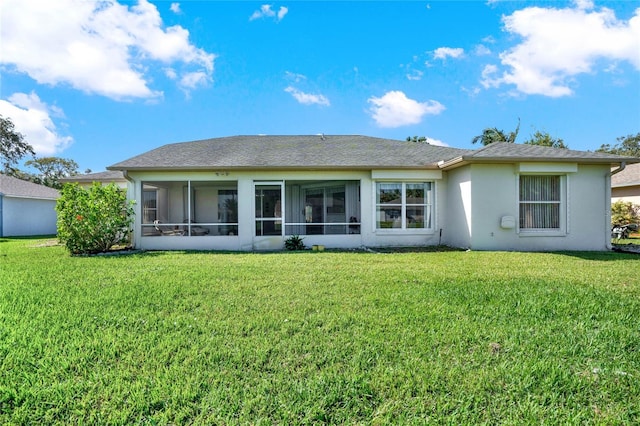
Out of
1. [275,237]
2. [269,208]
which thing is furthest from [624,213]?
[269,208]

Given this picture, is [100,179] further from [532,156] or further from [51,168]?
[51,168]

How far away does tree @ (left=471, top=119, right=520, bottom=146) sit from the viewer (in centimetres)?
3164

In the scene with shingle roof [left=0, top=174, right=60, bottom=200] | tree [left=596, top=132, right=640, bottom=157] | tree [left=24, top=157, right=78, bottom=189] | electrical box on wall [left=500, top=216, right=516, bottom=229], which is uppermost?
tree [left=596, top=132, right=640, bottom=157]

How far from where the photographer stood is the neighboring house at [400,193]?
11.2 metres

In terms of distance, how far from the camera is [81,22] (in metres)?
10.9

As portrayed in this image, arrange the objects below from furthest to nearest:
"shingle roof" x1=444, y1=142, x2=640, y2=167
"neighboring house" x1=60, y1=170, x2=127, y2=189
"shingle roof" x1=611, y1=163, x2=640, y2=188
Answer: "shingle roof" x1=611, y1=163, x2=640, y2=188 → "neighboring house" x1=60, y1=170, x2=127, y2=189 → "shingle roof" x1=444, y1=142, x2=640, y2=167

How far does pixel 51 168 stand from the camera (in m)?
45.3

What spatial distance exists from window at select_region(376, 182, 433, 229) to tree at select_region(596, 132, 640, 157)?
4478cm

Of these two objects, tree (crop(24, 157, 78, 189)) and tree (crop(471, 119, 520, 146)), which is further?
tree (crop(24, 157, 78, 189))

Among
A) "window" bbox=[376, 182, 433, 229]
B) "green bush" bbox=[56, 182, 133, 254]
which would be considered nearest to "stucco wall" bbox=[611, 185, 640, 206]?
"window" bbox=[376, 182, 433, 229]

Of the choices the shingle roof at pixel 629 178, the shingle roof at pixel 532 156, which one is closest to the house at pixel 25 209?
the shingle roof at pixel 532 156

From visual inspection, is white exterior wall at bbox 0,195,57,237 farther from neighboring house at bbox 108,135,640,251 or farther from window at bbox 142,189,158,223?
neighboring house at bbox 108,135,640,251

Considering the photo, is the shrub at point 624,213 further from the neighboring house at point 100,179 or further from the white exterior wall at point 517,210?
the neighboring house at point 100,179

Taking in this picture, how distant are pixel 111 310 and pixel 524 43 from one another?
1883 centimetres
